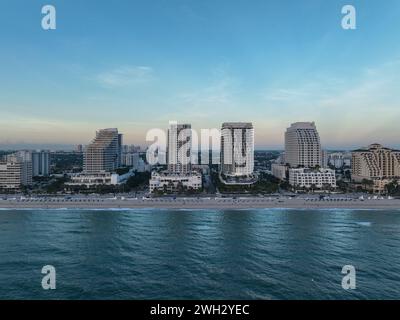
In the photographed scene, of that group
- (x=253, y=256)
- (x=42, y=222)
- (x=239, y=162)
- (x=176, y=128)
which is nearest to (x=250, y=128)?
(x=239, y=162)

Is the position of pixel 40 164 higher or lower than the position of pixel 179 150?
lower

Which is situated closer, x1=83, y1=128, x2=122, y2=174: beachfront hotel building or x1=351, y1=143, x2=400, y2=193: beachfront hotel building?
x1=351, y1=143, x2=400, y2=193: beachfront hotel building

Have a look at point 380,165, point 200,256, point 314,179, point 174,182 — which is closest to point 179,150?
point 174,182

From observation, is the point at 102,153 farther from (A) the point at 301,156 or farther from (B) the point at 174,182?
(A) the point at 301,156

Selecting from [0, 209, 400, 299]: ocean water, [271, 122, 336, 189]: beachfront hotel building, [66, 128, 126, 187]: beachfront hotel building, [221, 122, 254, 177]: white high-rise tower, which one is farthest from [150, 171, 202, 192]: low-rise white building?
[0, 209, 400, 299]: ocean water

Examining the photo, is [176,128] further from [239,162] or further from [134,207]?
[134,207]

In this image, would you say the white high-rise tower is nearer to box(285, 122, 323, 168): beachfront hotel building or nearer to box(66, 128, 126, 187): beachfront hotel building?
box(285, 122, 323, 168): beachfront hotel building
